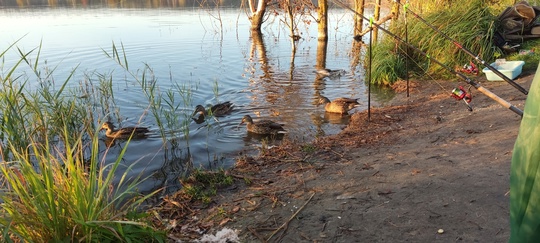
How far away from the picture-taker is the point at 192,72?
1280 centimetres

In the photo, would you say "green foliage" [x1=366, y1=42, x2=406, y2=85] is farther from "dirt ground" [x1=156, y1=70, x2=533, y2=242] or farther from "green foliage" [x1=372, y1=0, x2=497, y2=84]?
"dirt ground" [x1=156, y1=70, x2=533, y2=242]

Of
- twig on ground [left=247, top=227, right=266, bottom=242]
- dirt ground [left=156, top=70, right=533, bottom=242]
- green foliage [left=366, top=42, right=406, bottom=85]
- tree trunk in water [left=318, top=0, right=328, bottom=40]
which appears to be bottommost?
twig on ground [left=247, top=227, right=266, bottom=242]

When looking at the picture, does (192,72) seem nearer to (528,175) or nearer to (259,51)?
(259,51)

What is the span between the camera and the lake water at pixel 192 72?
7.18 meters

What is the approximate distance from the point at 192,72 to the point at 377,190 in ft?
31.2

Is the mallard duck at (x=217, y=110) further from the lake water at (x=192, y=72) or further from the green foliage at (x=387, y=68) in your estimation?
the green foliage at (x=387, y=68)

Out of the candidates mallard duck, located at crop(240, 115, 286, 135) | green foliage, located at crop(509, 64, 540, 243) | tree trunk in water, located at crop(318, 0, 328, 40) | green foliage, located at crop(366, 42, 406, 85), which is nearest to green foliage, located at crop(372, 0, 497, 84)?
green foliage, located at crop(366, 42, 406, 85)

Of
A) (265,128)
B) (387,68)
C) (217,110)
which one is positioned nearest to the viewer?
(265,128)

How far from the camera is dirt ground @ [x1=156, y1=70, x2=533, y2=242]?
357 centimetres

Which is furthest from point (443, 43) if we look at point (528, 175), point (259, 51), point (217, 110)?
point (528, 175)

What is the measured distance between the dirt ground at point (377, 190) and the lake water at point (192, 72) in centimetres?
141

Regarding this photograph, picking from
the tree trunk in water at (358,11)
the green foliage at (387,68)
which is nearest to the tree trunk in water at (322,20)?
the tree trunk in water at (358,11)

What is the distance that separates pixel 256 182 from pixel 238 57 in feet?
36.8

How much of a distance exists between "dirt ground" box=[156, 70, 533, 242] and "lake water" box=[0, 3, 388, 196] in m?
1.41
